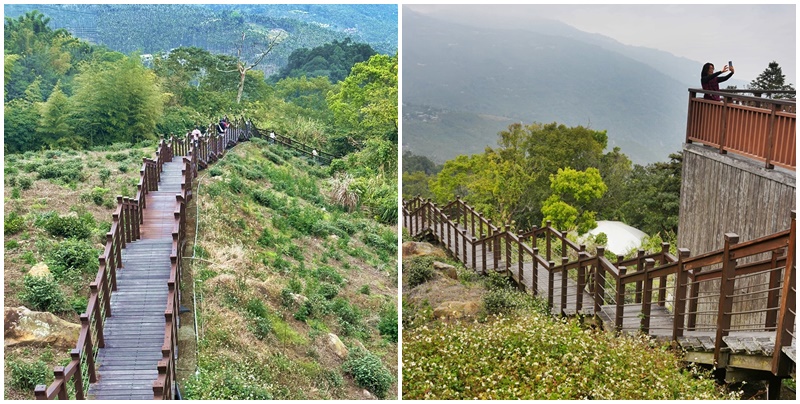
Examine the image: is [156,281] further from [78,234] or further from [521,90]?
[521,90]

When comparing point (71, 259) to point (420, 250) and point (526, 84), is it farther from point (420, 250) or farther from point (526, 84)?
point (526, 84)

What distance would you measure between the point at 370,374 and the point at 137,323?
7.80 feet

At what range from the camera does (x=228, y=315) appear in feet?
26.2

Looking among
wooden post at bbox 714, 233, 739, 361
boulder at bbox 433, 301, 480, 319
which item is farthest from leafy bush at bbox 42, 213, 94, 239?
wooden post at bbox 714, 233, 739, 361

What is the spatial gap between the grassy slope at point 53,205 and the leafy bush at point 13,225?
48 millimetres

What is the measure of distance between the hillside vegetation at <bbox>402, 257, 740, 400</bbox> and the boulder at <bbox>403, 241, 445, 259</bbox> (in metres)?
3.28

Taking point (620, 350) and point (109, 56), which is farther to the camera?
point (109, 56)

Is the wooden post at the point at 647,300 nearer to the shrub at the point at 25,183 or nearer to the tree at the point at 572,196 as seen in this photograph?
the tree at the point at 572,196

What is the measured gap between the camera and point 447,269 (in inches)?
305

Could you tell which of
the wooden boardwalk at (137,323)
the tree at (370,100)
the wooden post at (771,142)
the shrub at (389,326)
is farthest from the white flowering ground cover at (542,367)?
the tree at (370,100)

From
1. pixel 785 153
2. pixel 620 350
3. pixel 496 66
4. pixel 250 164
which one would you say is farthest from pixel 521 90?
pixel 250 164

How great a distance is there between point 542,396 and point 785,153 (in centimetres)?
255

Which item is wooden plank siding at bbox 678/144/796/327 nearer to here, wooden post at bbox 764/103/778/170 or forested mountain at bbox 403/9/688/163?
wooden post at bbox 764/103/778/170

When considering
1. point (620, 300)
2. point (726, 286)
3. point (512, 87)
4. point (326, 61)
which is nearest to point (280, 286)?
point (512, 87)
